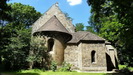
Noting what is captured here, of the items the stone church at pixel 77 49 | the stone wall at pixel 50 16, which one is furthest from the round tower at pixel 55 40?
the stone wall at pixel 50 16

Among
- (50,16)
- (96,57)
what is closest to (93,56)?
(96,57)

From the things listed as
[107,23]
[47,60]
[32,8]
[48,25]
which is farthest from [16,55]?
[32,8]

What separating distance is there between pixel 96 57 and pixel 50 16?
12.8 meters

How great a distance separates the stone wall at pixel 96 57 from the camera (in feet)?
64.4

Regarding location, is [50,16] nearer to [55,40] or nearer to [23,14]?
[55,40]

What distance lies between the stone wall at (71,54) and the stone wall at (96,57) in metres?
2.47

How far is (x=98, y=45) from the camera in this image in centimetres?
2066

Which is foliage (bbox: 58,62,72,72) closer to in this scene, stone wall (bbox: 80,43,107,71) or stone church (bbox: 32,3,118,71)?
stone church (bbox: 32,3,118,71)

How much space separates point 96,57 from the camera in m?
20.1

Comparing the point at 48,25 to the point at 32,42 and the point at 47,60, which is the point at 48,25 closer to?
the point at 32,42

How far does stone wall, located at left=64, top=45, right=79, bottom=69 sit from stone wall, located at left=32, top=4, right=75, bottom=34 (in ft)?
17.1

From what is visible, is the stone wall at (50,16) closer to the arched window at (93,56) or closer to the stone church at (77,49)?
the stone church at (77,49)

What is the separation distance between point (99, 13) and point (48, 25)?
12.2 metres

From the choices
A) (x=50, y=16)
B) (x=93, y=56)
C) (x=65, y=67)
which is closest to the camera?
(x=93, y=56)
